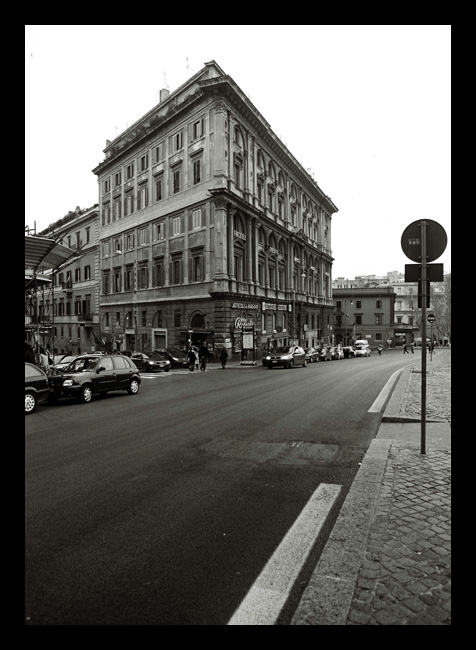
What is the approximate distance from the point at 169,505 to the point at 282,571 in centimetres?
169

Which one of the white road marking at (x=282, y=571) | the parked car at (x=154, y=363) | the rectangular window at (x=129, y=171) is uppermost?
the rectangular window at (x=129, y=171)

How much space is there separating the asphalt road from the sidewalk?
0.58 ft

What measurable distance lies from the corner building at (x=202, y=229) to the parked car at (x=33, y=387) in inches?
877

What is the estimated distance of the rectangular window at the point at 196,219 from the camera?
37.6m

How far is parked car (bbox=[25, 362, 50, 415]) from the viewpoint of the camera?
1127 cm

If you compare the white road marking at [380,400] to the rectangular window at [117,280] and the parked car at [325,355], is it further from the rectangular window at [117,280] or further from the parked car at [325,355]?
the rectangular window at [117,280]

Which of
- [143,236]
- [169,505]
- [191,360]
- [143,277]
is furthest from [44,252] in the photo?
[143,236]

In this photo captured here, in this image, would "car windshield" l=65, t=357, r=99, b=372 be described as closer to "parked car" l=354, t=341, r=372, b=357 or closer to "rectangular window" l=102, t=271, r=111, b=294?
"rectangular window" l=102, t=271, r=111, b=294

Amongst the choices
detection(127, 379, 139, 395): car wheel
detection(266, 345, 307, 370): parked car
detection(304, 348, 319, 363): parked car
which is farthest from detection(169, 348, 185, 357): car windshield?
detection(127, 379, 139, 395): car wheel

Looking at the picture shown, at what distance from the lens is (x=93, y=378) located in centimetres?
1375

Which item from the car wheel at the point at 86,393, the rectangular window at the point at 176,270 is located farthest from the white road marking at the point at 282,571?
the rectangular window at the point at 176,270
